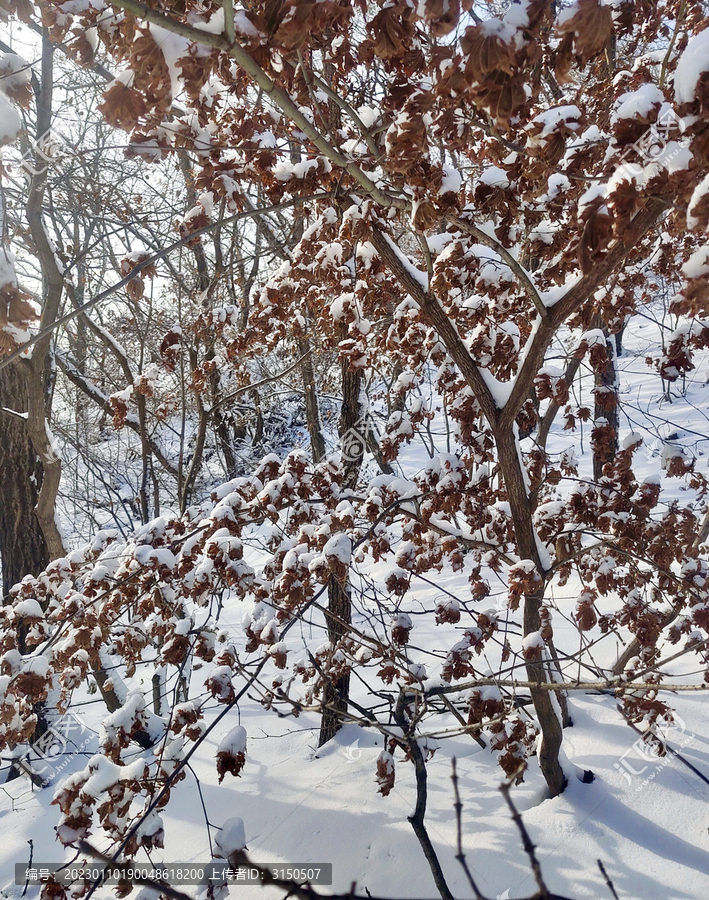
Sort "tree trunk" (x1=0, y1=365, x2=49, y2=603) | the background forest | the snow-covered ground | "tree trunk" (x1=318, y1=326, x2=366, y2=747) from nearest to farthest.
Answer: the background forest
the snow-covered ground
"tree trunk" (x1=318, y1=326, x2=366, y2=747)
"tree trunk" (x1=0, y1=365, x2=49, y2=603)

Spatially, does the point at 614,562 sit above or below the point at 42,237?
below

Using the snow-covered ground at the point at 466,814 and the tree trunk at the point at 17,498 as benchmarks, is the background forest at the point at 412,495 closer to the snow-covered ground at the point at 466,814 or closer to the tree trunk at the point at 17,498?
the snow-covered ground at the point at 466,814

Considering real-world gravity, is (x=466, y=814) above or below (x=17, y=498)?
below

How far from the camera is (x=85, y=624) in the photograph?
8.64 feet

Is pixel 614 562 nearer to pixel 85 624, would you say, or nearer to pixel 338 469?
pixel 338 469

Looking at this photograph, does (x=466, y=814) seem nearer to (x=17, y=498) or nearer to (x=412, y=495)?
(x=412, y=495)

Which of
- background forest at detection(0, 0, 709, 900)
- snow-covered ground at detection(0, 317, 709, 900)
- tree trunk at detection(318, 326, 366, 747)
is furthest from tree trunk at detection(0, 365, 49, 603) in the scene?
tree trunk at detection(318, 326, 366, 747)

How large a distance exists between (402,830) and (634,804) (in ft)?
3.75

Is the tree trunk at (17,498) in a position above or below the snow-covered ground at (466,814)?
above

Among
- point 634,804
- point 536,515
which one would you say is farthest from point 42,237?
point 634,804

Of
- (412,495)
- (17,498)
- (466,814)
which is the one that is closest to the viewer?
(466,814)

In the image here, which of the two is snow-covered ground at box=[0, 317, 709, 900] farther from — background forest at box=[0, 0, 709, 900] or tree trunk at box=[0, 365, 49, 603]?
tree trunk at box=[0, 365, 49, 603]

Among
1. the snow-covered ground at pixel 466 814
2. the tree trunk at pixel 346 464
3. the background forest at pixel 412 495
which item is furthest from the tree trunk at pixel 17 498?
the tree trunk at pixel 346 464

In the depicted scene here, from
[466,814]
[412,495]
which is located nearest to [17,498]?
[412,495]
